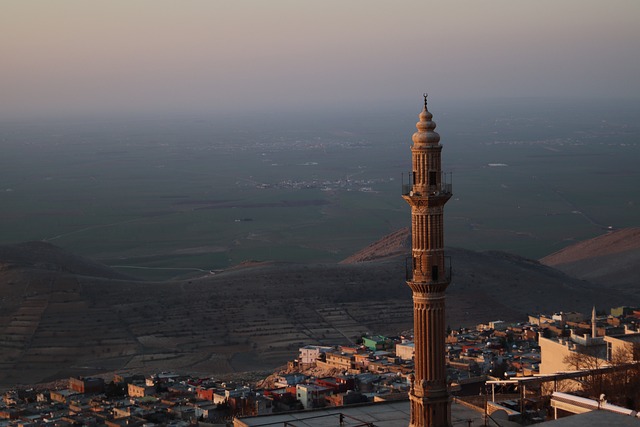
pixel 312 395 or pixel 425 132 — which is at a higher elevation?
pixel 425 132

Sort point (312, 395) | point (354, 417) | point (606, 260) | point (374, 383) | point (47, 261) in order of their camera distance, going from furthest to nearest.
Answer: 1. point (606, 260)
2. point (47, 261)
3. point (374, 383)
4. point (312, 395)
5. point (354, 417)

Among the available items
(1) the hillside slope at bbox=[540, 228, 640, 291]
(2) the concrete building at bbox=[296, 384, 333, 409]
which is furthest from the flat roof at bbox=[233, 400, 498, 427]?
(1) the hillside slope at bbox=[540, 228, 640, 291]

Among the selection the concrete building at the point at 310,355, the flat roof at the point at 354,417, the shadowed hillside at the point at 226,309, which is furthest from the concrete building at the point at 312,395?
the shadowed hillside at the point at 226,309

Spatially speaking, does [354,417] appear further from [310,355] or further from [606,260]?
[606,260]

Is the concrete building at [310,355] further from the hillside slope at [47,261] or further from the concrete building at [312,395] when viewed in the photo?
the hillside slope at [47,261]

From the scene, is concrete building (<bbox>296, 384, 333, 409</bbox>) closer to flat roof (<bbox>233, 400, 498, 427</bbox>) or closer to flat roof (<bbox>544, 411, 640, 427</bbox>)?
flat roof (<bbox>233, 400, 498, 427</bbox>)

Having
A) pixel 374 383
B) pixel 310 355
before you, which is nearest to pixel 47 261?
pixel 310 355
